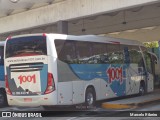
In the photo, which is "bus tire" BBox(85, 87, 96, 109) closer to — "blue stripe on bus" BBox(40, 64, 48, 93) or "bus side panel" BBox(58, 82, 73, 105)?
"bus side panel" BBox(58, 82, 73, 105)

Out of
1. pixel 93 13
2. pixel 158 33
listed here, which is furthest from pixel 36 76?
pixel 158 33

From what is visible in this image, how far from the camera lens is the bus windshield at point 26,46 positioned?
14272 mm

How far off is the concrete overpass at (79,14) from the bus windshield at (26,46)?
6039 mm

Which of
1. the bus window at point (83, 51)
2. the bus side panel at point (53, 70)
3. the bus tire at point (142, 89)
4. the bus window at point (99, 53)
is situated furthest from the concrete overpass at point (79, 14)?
the bus side panel at point (53, 70)

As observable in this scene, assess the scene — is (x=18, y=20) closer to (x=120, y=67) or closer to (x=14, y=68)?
(x=120, y=67)

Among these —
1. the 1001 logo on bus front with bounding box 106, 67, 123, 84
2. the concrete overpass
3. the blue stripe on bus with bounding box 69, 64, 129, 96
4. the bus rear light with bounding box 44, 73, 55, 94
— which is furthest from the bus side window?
the bus rear light with bounding box 44, 73, 55, 94

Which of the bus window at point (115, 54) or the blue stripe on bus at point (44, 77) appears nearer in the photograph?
the blue stripe on bus at point (44, 77)

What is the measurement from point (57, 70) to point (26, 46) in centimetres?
157

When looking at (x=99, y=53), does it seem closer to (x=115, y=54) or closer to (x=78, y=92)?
(x=115, y=54)

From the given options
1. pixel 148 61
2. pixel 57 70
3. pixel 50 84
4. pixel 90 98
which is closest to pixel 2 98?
pixel 90 98

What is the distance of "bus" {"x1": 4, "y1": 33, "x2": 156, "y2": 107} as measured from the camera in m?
14.1

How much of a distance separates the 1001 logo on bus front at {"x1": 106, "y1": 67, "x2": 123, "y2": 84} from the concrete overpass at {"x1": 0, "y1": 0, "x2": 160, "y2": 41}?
3.14 meters

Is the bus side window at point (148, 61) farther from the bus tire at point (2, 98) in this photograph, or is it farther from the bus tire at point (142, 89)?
the bus tire at point (2, 98)

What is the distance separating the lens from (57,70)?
14.1m
